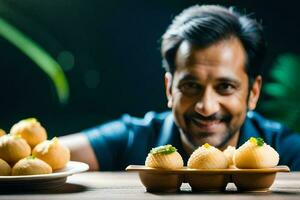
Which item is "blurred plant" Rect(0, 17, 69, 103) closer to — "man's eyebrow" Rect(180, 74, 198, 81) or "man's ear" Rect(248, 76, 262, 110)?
"man's eyebrow" Rect(180, 74, 198, 81)

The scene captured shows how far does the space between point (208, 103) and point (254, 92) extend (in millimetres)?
299

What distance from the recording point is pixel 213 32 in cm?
297

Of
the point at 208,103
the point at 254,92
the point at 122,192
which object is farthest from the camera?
the point at 254,92

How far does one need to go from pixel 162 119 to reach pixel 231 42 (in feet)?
1.85

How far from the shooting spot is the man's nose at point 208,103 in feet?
9.70

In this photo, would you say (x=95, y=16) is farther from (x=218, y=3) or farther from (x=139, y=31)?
(x=218, y=3)

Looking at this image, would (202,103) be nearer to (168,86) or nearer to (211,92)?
(211,92)

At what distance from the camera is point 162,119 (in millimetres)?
3119

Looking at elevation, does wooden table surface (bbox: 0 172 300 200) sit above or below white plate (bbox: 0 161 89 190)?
below

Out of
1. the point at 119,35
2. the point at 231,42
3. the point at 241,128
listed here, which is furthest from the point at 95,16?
the point at 241,128

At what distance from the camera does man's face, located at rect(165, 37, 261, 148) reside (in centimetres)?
297

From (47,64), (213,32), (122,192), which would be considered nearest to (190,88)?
(213,32)

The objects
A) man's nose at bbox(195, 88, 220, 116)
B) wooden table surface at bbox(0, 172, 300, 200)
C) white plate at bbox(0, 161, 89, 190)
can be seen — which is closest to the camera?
wooden table surface at bbox(0, 172, 300, 200)

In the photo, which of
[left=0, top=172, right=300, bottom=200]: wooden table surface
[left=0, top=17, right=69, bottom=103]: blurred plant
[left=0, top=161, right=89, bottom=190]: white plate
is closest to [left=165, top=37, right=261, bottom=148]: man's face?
[left=0, top=17, right=69, bottom=103]: blurred plant
